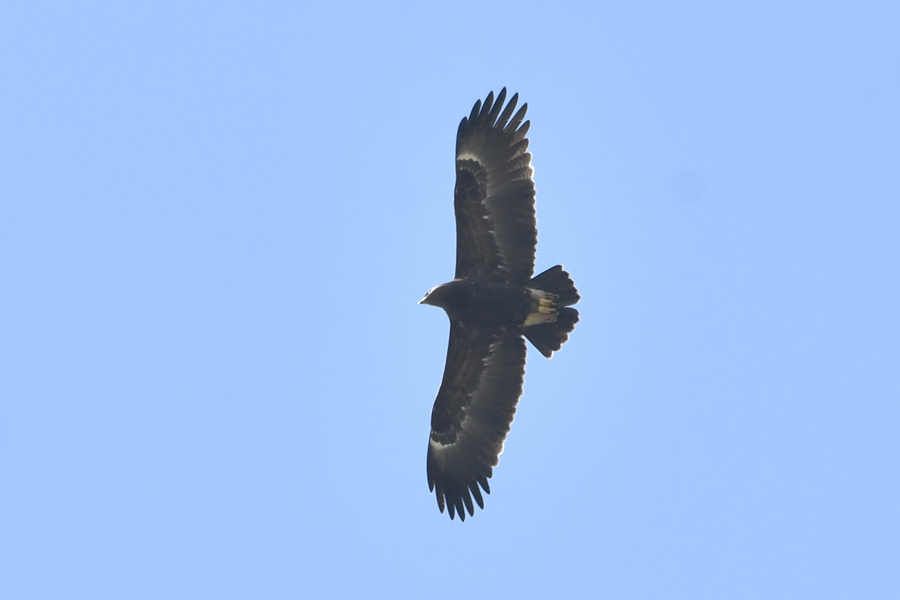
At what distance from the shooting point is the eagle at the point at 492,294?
17578mm

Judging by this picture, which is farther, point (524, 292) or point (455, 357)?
point (455, 357)

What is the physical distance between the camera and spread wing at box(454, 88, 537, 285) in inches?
694

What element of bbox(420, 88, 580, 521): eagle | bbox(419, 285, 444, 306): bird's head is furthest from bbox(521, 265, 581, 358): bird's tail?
bbox(419, 285, 444, 306): bird's head

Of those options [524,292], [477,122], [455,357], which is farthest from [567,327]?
[477,122]

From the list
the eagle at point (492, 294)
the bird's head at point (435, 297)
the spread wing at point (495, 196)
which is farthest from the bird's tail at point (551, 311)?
the bird's head at point (435, 297)

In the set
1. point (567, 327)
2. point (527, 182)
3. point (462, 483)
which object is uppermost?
point (527, 182)

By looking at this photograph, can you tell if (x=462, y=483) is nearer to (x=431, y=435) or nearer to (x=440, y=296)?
(x=431, y=435)

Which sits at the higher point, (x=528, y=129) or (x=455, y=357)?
(x=528, y=129)

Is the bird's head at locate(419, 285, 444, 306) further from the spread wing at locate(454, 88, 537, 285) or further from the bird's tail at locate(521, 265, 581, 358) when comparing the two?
the bird's tail at locate(521, 265, 581, 358)

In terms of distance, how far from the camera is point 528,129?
17812 millimetres

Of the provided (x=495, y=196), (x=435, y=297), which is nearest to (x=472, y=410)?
(x=435, y=297)

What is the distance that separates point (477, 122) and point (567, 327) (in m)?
3.10

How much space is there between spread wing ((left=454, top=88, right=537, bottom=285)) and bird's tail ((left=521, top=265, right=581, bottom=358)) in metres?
0.38

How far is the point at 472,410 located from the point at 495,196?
3.18m
